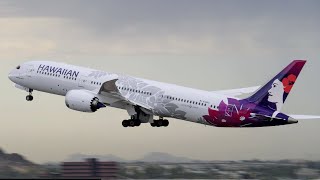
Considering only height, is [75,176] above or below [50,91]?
below

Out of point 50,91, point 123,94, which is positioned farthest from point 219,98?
point 50,91

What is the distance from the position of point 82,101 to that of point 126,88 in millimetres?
5929

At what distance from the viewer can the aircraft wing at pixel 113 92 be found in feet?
457

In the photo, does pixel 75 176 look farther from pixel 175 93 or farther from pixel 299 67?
pixel 299 67

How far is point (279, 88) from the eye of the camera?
131000 mm

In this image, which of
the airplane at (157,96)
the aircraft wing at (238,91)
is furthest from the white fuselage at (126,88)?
the aircraft wing at (238,91)

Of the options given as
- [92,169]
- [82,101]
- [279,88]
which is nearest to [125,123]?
[82,101]

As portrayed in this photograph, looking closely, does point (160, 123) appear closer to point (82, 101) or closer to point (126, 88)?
point (126, 88)

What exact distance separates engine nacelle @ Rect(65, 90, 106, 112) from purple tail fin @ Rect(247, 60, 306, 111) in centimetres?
1876

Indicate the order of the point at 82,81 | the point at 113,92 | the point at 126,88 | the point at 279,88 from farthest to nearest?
the point at 82,81
the point at 126,88
the point at 113,92
the point at 279,88

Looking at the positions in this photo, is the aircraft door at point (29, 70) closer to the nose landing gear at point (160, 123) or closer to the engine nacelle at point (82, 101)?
the engine nacelle at point (82, 101)

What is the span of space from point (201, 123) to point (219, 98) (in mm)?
4253

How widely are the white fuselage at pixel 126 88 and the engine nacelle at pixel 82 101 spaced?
2.36 metres

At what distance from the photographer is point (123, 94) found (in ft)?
468
